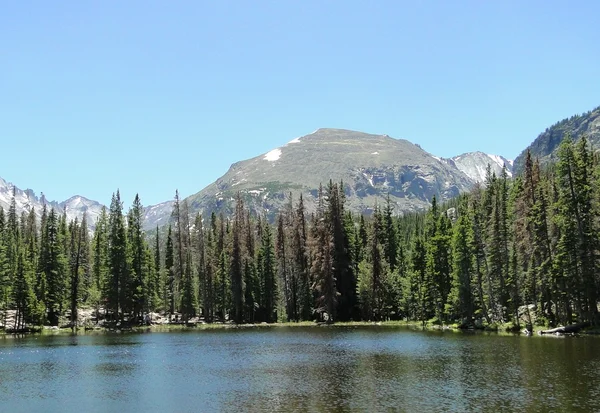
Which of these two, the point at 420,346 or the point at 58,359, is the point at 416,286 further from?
the point at 58,359

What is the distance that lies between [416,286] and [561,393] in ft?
236

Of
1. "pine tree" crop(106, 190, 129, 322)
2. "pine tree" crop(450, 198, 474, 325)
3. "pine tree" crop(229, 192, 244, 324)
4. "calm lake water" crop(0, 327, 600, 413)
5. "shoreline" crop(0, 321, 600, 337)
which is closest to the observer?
"calm lake water" crop(0, 327, 600, 413)

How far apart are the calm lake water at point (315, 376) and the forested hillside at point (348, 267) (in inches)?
601

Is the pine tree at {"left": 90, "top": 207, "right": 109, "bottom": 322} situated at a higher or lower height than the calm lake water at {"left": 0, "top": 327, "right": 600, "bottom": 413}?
higher

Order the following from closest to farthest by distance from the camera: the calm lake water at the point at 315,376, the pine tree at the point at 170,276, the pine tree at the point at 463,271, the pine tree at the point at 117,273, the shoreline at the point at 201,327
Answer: the calm lake water at the point at 315,376
the pine tree at the point at 463,271
the shoreline at the point at 201,327
the pine tree at the point at 117,273
the pine tree at the point at 170,276

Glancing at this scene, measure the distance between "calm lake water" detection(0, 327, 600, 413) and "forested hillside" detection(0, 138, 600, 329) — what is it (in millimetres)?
15263

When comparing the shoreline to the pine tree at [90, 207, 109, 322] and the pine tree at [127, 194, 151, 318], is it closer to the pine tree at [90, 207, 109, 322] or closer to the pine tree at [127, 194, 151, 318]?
the pine tree at [127, 194, 151, 318]

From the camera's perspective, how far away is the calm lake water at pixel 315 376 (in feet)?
113

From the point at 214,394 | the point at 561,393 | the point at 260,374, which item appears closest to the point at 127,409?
the point at 214,394

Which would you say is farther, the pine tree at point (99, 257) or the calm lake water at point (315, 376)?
the pine tree at point (99, 257)

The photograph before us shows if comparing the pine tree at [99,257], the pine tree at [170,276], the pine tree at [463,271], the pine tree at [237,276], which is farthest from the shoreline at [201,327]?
the pine tree at [99,257]

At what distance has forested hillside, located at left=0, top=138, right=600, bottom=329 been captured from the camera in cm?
7469

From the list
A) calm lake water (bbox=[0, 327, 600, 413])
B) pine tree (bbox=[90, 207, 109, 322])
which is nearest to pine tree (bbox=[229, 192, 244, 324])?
pine tree (bbox=[90, 207, 109, 322])

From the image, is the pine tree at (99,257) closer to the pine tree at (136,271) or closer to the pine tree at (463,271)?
the pine tree at (136,271)
